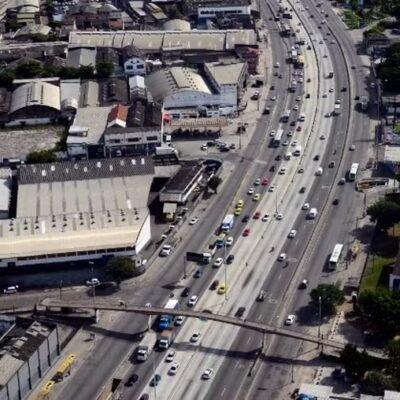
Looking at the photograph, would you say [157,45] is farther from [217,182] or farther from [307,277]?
[307,277]

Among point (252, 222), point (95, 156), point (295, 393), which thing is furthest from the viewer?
point (95, 156)

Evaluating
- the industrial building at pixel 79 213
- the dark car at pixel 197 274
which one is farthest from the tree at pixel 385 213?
the industrial building at pixel 79 213

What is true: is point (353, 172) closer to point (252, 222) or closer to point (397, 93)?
point (252, 222)

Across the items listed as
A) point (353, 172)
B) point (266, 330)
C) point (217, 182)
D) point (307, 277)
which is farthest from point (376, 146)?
point (266, 330)

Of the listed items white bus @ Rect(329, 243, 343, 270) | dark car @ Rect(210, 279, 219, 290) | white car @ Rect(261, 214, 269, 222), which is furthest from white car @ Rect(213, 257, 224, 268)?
white bus @ Rect(329, 243, 343, 270)

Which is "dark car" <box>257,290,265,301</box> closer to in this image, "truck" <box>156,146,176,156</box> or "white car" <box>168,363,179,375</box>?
"white car" <box>168,363,179,375</box>

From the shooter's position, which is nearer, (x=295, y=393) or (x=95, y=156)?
(x=295, y=393)

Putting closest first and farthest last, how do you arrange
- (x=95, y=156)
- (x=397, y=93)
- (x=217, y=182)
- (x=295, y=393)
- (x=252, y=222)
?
(x=295, y=393), (x=252, y=222), (x=217, y=182), (x=95, y=156), (x=397, y=93)

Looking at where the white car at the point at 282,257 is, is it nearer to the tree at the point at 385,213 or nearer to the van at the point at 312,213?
the van at the point at 312,213

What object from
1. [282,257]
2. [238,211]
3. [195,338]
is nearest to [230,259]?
[282,257]
